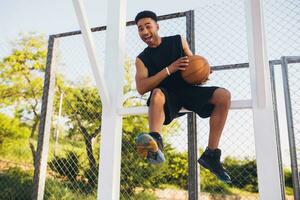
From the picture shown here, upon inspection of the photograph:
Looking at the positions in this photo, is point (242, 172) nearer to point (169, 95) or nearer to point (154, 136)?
point (169, 95)

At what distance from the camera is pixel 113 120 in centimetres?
194

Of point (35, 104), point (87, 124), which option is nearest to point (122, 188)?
point (87, 124)

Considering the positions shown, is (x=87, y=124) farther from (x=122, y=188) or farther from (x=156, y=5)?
(x=156, y=5)

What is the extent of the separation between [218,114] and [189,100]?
194mm

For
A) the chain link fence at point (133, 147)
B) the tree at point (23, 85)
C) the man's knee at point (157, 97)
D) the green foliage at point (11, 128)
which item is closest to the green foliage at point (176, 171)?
the chain link fence at point (133, 147)

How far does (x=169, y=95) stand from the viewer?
1.79 m

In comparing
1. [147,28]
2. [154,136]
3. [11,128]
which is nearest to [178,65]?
[147,28]

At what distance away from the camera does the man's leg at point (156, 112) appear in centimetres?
165

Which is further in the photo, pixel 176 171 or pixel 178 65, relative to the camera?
pixel 176 171

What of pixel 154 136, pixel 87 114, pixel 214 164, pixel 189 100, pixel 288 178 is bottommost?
pixel 288 178

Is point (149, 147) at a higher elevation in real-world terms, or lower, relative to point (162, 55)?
lower

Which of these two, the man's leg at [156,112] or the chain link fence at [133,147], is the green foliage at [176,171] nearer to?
the chain link fence at [133,147]

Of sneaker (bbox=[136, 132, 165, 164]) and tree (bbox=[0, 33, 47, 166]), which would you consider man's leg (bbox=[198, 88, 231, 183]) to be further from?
tree (bbox=[0, 33, 47, 166])

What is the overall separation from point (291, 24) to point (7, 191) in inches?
160
